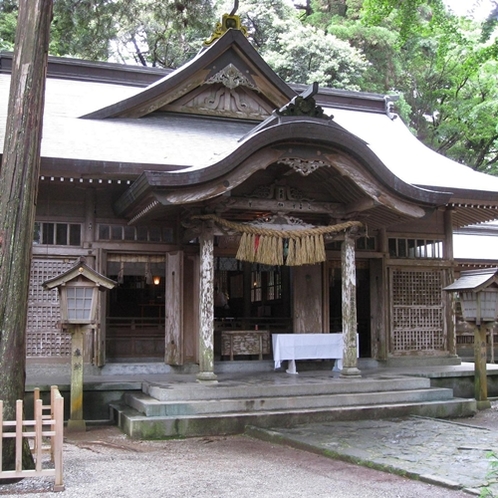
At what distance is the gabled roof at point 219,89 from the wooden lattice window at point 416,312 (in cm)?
489

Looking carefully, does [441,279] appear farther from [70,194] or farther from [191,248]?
[70,194]

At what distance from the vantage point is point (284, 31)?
29656mm

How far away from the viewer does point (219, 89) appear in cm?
1502

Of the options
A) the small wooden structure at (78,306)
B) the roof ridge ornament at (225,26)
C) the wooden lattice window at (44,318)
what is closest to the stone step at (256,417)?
the small wooden structure at (78,306)

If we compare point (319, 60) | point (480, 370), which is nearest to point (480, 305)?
point (480, 370)

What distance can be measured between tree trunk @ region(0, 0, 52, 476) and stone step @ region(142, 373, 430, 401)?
133 inches

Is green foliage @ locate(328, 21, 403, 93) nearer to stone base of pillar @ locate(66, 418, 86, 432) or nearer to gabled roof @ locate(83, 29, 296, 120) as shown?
gabled roof @ locate(83, 29, 296, 120)

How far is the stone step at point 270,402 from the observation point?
9.70 metres

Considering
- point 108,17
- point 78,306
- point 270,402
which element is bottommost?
point 270,402

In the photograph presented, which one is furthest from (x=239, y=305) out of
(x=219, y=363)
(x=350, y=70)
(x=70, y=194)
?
(x=350, y=70)

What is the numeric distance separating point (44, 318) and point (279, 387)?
4542 millimetres

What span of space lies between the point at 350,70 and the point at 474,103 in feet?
20.2

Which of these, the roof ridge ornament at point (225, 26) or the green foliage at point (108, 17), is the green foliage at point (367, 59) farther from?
the roof ridge ornament at point (225, 26)

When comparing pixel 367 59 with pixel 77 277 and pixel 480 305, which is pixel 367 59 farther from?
pixel 77 277
